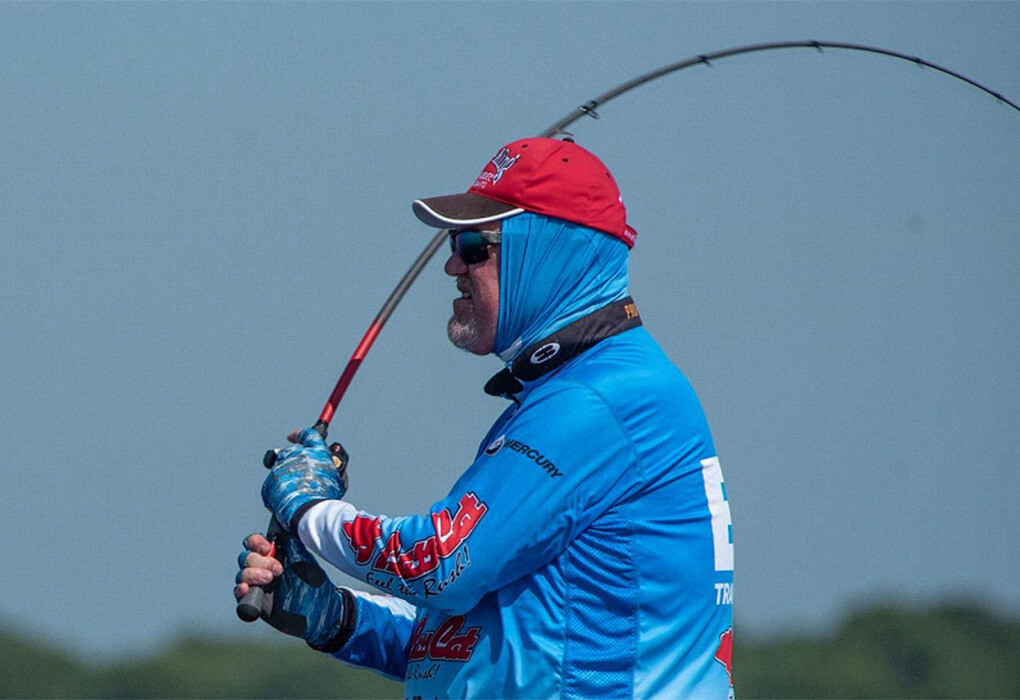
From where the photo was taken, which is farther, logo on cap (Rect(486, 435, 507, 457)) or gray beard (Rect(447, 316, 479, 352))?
gray beard (Rect(447, 316, 479, 352))

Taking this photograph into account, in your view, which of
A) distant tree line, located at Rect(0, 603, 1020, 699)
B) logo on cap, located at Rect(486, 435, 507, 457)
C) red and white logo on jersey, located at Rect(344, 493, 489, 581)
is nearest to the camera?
red and white logo on jersey, located at Rect(344, 493, 489, 581)

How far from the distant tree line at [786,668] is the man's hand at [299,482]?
7.44 meters

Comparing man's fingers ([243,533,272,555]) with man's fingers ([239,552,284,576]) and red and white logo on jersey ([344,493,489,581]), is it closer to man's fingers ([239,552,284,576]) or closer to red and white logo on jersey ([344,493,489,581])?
man's fingers ([239,552,284,576])

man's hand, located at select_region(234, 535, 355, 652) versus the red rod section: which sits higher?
the red rod section

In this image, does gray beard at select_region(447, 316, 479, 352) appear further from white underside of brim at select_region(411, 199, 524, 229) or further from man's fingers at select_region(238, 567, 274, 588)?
man's fingers at select_region(238, 567, 274, 588)

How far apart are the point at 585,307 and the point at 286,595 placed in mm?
950

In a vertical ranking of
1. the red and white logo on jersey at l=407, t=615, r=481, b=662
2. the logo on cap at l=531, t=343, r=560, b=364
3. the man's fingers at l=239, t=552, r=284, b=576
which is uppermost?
the logo on cap at l=531, t=343, r=560, b=364

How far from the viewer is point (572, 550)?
3258mm

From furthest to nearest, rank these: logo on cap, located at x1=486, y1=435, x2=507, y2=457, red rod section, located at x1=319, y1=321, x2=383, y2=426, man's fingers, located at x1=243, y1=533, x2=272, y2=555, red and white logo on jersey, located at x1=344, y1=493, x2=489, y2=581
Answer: red rod section, located at x1=319, y1=321, x2=383, y2=426 < man's fingers, located at x1=243, y1=533, x2=272, y2=555 < logo on cap, located at x1=486, y1=435, x2=507, y2=457 < red and white logo on jersey, located at x1=344, y1=493, x2=489, y2=581

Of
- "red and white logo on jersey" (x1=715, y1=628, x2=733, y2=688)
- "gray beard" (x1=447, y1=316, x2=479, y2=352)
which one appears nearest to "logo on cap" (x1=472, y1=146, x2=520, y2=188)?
"gray beard" (x1=447, y1=316, x2=479, y2=352)

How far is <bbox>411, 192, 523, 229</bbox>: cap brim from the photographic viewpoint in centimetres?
351

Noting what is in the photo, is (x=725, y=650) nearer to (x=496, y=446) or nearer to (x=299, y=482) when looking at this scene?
(x=496, y=446)

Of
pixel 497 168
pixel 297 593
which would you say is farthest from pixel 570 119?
pixel 297 593

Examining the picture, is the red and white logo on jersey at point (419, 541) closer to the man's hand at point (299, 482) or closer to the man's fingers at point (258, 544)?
the man's hand at point (299, 482)
